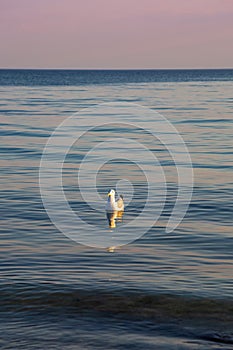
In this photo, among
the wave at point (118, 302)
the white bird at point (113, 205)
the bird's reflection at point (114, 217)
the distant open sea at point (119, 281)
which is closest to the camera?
the distant open sea at point (119, 281)

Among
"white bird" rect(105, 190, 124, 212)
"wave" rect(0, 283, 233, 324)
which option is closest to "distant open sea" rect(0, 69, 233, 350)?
"wave" rect(0, 283, 233, 324)

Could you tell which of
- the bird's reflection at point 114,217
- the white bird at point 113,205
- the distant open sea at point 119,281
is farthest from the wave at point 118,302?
the white bird at point 113,205

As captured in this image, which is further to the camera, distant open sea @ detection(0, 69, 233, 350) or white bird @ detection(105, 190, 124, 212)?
white bird @ detection(105, 190, 124, 212)

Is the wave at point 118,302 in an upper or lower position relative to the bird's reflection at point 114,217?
lower

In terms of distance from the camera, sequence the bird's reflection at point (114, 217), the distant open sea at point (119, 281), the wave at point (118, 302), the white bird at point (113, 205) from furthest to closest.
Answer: the white bird at point (113, 205) → the bird's reflection at point (114, 217) → the wave at point (118, 302) → the distant open sea at point (119, 281)

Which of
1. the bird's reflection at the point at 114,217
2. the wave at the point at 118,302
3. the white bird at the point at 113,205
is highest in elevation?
the white bird at the point at 113,205

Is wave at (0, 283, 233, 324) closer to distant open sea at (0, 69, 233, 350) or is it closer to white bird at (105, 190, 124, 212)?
distant open sea at (0, 69, 233, 350)

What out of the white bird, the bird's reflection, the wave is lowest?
the wave

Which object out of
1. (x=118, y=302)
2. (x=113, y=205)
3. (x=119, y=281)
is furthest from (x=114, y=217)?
(x=118, y=302)

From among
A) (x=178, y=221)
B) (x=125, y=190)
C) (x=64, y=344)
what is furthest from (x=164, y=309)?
(x=125, y=190)

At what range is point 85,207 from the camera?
21453mm

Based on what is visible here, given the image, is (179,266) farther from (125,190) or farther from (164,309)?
(125,190)

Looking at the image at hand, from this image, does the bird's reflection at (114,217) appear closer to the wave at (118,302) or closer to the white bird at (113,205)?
the white bird at (113,205)

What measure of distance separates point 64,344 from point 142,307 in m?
2.26
